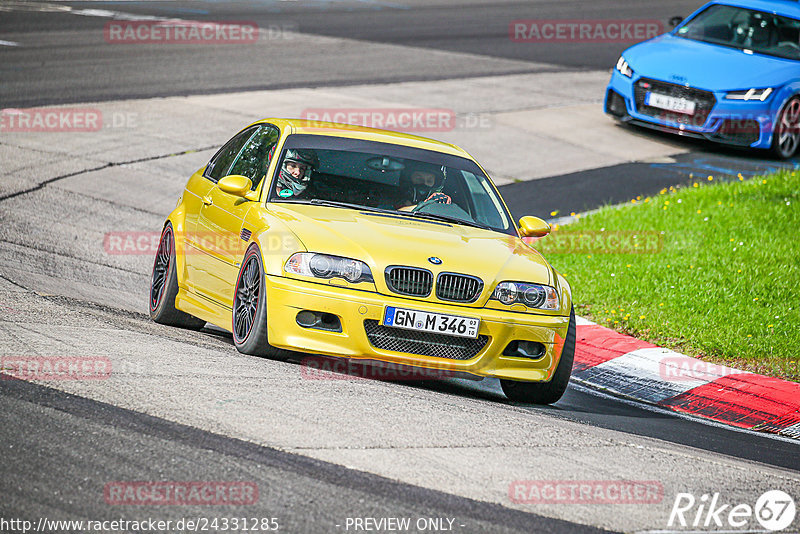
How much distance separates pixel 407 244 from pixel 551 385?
4.38ft

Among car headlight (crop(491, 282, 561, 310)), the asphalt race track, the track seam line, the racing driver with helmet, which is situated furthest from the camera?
the track seam line

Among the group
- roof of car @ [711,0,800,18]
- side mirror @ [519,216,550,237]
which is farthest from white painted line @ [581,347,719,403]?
roof of car @ [711,0,800,18]

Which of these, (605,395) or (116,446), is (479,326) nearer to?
(605,395)

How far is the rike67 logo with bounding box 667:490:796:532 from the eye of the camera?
15.8ft

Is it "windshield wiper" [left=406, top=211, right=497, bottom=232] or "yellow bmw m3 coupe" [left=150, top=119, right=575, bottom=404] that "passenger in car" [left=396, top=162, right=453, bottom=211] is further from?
"windshield wiper" [left=406, top=211, right=497, bottom=232]

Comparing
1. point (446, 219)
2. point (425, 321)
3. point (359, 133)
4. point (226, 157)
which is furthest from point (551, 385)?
point (226, 157)

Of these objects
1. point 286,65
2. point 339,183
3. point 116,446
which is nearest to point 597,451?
point 116,446

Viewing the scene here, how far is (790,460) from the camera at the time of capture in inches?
265

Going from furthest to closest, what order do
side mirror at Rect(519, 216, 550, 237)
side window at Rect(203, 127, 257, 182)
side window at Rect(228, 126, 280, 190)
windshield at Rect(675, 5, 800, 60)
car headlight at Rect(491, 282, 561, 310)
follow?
windshield at Rect(675, 5, 800, 60) < side window at Rect(203, 127, 257, 182) < side window at Rect(228, 126, 280, 190) < side mirror at Rect(519, 216, 550, 237) < car headlight at Rect(491, 282, 561, 310)

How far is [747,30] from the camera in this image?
57.3ft

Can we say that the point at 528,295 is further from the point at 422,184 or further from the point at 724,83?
the point at 724,83

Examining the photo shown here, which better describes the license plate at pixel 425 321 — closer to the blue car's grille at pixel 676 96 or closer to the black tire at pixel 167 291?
the black tire at pixel 167 291

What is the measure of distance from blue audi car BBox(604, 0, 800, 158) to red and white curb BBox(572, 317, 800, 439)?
7604 mm

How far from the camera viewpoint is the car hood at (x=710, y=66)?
15.9 metres
